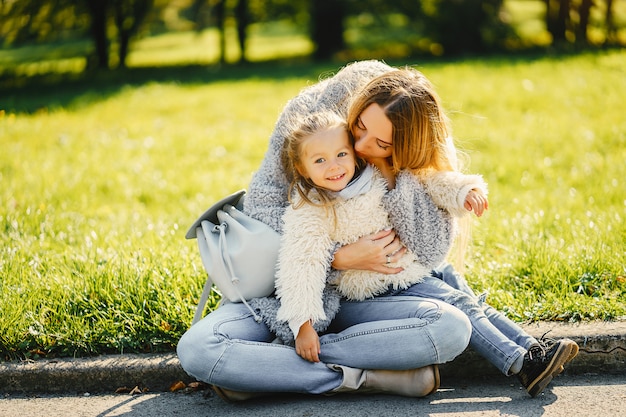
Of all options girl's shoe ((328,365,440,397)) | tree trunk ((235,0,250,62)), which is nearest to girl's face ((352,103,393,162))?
girl's shoe ((328,365,440,397))

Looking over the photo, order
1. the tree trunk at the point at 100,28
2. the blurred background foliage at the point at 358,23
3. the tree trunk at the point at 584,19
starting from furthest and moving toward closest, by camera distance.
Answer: the tree trunk at the point at 100,28 < the blurred background foliage at the point at 358,23 < the tree trunk at the point at 584,19

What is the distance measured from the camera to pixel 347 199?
121 inches

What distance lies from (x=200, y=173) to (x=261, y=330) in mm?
3964

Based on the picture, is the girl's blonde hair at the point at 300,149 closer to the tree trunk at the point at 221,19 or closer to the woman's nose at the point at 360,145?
the woman's nose at the point at 360,145

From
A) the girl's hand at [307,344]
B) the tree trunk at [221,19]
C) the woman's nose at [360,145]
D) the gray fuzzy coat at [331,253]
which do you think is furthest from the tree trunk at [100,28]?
the girl's hand at [307,344]

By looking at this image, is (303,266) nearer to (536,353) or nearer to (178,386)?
(178,386)

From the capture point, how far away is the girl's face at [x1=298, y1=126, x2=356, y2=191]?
2965 mm

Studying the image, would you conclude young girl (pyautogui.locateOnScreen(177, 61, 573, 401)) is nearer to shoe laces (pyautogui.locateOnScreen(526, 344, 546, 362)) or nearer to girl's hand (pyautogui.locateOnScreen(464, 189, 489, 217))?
shoe laces (pyautogui.locateOnScreen(526, 344, 546, 362))

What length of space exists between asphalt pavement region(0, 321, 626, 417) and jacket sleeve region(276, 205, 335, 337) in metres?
0.38

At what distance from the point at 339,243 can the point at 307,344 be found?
443 mm

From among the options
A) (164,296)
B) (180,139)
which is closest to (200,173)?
(180,139)

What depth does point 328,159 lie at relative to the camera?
2.98 metres

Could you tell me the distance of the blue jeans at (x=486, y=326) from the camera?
297 centimetres

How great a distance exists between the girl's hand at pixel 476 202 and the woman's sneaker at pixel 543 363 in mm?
592
